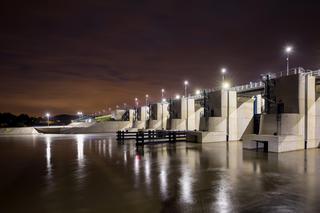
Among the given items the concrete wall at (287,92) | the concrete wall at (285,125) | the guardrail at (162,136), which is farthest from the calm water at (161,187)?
the guardrail at (162,136)

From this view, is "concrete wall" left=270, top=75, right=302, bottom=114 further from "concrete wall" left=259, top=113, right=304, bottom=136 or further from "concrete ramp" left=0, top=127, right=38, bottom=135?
"concrete ramp" left=0, top=127, right=38, bottom=135

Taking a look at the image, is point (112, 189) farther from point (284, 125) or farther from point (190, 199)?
point (284, 125)

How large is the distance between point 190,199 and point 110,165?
21.9 ft

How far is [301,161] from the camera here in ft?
46.3

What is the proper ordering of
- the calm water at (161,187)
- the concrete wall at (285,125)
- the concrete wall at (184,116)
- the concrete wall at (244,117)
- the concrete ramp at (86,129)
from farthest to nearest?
the concrete ramp at (86,129)
the concrete wall at (184,116)
the concrete wall at (244,117)
the concrete wall at (285,125)
the calm water at (161,187)

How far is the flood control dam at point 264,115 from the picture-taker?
19188mm

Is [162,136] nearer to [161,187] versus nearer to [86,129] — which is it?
[161,187]

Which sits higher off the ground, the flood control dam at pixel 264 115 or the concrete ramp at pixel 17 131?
the flood control dam at pixel 264 115

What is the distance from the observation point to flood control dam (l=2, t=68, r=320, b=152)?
19.2 m

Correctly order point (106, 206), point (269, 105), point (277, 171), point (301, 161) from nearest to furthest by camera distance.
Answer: point (106, 206)
point (277, 171)
point (301, 161)
point (269, 105)

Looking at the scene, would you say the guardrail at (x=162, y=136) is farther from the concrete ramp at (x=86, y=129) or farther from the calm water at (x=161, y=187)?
the concrete ramp at (x=86, y=129)

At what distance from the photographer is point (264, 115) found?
810 inches

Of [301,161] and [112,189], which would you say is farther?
[301,161]

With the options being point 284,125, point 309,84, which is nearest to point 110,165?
point 284,125
